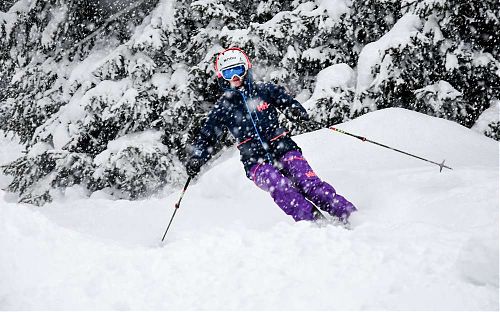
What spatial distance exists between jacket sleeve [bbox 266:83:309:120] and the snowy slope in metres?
1.09

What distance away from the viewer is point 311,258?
9.66 ft

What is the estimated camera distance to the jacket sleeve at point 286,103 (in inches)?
182

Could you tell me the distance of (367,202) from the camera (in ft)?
14.9

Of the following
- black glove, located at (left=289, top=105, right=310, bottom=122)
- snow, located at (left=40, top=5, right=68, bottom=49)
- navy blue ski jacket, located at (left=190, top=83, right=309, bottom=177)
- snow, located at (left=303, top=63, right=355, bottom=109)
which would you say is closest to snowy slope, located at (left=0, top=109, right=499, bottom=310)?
navy blue ski jacket, located at (left=190, top=83, right=309, bottom=177)

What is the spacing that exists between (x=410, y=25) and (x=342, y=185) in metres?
3.21

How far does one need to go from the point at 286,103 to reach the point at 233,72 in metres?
0.67

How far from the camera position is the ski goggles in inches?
179

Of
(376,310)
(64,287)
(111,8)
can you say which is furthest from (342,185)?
(111,8)

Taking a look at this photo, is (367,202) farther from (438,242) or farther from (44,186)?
(44,186)

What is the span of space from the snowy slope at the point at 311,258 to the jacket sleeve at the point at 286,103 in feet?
3.58

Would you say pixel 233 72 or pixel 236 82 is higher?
pixel 233 72

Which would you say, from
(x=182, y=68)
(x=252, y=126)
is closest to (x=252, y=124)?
(x=252, y=126)

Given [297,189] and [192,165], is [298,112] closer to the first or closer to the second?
[297,189]

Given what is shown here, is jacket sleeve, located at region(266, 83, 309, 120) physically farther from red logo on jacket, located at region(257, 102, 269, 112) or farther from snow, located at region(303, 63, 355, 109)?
snow, located at region(303, 63, 355, 109)
